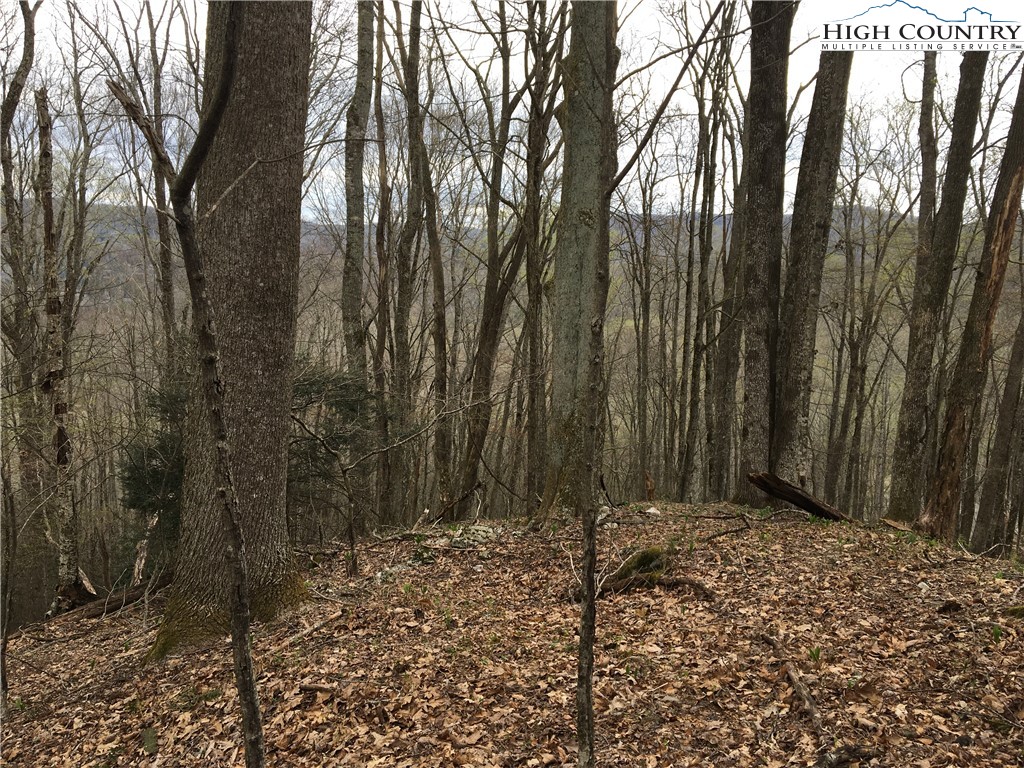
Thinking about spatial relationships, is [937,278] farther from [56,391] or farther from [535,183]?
[56,391]

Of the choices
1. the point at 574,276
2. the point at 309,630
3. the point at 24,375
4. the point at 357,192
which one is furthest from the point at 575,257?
the point at 24,375

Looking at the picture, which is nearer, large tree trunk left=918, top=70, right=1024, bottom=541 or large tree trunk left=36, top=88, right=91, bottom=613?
large tree trunk left=918, top=70, right=1024, bottom=541

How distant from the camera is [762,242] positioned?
7973 millimetres

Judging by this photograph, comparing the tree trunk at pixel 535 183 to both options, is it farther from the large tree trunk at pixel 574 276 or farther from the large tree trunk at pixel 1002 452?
the large tree trunk at pixel 1002 452

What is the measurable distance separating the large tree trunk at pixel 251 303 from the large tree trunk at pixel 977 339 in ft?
22.1

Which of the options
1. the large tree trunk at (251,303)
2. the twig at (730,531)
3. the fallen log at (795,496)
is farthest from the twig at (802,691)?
the large tree trunk at (251,303)

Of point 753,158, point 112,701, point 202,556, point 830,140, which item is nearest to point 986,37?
point 830,140

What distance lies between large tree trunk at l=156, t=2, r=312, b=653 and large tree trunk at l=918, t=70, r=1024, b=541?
6745 mm

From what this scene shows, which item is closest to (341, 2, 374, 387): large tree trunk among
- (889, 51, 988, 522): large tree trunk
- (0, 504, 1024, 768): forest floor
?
(0, 504, 1024, 768): forest floor

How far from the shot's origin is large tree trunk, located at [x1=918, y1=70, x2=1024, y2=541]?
257 inches

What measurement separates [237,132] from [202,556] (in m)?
3.18

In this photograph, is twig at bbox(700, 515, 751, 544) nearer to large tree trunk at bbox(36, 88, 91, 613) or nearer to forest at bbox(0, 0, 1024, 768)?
forest at bbox(0, 0, 1024, 768)

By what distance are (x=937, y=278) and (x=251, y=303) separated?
847 centimetres

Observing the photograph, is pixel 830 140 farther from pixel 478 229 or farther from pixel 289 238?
pixel 478 229
